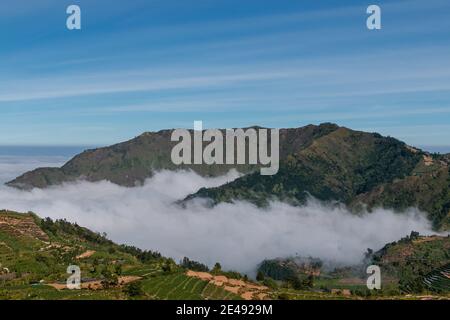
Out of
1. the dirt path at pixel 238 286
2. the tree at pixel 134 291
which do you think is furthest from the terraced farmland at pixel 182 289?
the tree at pixel 134 291

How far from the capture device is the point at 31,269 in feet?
585

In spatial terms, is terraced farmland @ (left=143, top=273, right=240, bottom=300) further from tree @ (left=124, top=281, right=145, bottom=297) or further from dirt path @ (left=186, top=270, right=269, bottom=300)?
tree @ (left=124, top=281, right=145, bottom=297)

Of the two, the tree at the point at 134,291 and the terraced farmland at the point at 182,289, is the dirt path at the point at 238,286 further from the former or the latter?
the tree at the point at 134,291

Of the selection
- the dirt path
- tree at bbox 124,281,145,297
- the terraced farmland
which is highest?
tree at bbox 124,281,145,297

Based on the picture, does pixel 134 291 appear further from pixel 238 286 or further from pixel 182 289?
pixel 238 286

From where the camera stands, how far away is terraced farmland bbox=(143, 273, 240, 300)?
133 m

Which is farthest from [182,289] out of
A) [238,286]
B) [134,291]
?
[238,286]

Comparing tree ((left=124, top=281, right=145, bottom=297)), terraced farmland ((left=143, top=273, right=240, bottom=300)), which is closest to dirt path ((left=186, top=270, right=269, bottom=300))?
terraced farmland ((left=143, top=273, right=240, bottom=300))

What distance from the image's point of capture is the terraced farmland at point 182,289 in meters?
133
